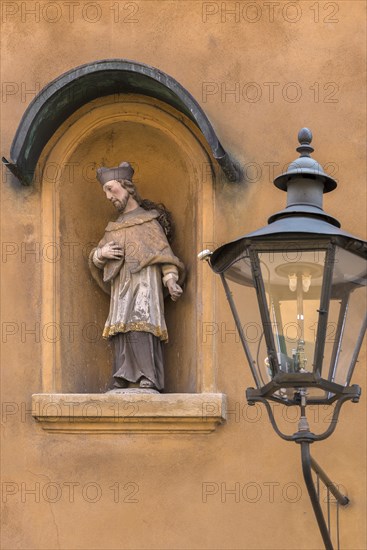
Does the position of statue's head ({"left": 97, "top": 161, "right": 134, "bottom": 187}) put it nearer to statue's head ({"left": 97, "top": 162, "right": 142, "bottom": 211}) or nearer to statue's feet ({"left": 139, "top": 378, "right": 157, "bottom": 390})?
statue's head ({"left": 97, "top": 162, "right": 142, "bottom": 211})

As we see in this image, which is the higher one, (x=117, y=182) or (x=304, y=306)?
(x=117, y=182)

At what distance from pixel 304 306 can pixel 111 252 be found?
9.47ft

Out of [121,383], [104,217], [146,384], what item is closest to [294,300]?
[146,384]

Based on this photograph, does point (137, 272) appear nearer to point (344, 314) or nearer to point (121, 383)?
point (121, 383)

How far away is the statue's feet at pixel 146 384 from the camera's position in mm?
9445

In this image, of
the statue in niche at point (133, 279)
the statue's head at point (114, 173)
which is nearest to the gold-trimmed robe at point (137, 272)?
the statue in niche at point (133, 279)

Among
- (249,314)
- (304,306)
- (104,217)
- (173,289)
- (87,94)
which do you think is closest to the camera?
(304,306)

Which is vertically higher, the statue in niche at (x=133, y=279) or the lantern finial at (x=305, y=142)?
the lantern finial at (x=305, y=142)

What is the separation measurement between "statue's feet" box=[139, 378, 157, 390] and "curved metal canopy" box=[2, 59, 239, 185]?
1.20 m

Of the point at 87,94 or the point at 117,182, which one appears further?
the point at 117,182

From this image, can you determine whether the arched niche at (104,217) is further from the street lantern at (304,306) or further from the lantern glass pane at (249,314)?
the street lantern at (304,306)

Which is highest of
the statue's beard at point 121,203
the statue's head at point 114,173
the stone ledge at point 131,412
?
the statue's head at point 114,173

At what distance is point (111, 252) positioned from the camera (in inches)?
378

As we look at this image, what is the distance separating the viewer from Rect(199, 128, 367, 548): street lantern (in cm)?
679
